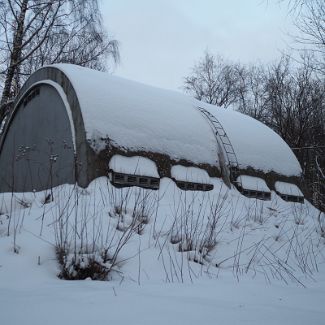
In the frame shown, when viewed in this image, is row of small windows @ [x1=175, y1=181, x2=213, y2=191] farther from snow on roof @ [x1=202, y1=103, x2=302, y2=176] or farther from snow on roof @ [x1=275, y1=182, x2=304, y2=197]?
snow on roof @ [x1=275, y1=182, x2=304, y2=197]

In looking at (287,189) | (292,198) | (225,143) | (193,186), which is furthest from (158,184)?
(292,198)

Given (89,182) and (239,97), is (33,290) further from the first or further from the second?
(239,97)

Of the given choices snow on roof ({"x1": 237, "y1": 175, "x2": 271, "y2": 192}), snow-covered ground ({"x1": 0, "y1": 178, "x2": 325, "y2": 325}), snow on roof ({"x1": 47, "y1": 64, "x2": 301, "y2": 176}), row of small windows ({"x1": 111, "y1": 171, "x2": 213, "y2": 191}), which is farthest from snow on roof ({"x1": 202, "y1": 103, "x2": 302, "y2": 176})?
snow-covered ground ({"x1": 0, "y1": 178, "x2": 325, "y2": 325})

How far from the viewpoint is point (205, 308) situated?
2107 millimetres

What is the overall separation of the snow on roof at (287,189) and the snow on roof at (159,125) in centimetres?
35

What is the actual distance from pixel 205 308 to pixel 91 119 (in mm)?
5133

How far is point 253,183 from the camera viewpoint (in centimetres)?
861

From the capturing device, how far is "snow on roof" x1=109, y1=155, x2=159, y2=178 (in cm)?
663

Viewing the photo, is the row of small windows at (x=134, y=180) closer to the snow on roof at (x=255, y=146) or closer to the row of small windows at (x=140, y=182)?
the row of small windows at (x=140, y=182)

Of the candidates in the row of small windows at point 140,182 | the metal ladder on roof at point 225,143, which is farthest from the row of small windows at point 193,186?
the metal ladder on roof at point 225,143

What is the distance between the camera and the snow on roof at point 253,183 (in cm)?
838

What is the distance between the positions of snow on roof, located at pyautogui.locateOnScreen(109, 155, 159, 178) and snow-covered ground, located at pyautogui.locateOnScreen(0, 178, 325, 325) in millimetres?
503

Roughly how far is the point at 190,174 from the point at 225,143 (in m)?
1.62

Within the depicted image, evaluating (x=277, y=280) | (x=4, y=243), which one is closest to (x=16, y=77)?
(x=4, y=243)
